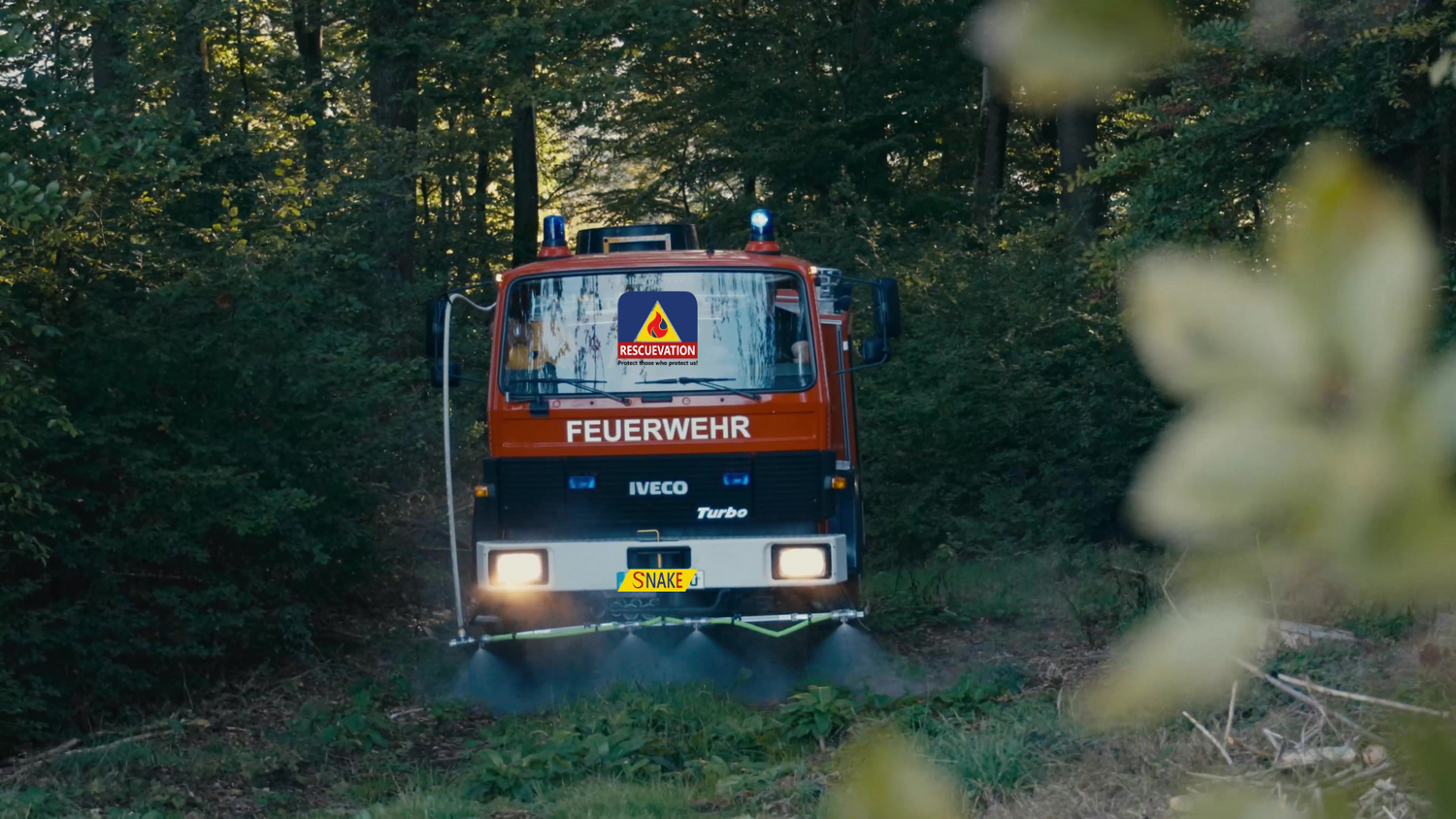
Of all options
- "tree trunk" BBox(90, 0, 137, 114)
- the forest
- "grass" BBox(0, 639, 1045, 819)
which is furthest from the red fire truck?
"tree trunk" BBox(90, 0, 137, 114)

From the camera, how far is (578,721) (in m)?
7.40

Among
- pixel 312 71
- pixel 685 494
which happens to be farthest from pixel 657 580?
pixel 312 71

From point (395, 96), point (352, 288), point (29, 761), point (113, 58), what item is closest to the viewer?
point (29, 761)

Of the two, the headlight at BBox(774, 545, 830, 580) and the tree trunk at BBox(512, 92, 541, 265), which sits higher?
the tree trunk at BBox(512, 92, 541, 265)

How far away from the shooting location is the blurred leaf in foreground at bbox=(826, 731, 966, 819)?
0.59 meters

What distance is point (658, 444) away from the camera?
8.07 metres

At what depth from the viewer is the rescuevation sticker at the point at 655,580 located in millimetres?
7984

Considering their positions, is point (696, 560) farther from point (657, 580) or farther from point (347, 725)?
point (347, 725)

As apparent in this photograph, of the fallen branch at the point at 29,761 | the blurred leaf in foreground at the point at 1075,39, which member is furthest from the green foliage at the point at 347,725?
the blurred leaf in foreground at the point at 1075,39

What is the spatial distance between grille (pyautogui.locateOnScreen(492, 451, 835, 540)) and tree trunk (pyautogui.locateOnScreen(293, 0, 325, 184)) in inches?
153

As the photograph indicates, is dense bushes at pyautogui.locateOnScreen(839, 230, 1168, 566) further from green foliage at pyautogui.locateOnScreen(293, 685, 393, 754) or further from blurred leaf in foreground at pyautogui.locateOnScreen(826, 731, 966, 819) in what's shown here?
blurred leaf in foreground at pyautogui.locateOnScreen(826, 731, 966, 819)

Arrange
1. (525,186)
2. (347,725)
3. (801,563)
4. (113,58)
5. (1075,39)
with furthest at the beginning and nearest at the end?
(525,186), (113,58), (801,563), (347,725), (1075,39)

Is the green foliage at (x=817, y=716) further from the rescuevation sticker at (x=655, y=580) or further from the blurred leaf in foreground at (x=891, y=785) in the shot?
the blurred leaf in foreground at (x=891, y=785)

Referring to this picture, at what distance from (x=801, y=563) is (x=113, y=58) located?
18.7ft
